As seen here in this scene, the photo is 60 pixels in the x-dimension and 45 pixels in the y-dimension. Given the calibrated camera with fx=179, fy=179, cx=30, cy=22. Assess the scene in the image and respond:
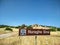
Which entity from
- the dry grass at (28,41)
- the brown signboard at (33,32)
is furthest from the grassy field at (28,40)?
the brown signboard at (33,32)

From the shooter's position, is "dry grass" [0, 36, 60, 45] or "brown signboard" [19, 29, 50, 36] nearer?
"brown signboard" [19, 29, 50, 36]

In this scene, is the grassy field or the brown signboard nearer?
the brown signboard

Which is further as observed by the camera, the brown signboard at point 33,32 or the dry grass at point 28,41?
the dry grass at point 28,41

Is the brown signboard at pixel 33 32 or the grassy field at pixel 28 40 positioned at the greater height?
the brown signboard at pixel 33 32

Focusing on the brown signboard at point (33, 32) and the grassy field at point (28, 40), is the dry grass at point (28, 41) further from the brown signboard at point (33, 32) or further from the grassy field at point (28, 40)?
the brown signboard at point (33, 32)

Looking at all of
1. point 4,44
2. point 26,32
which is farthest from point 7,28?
point 26,32

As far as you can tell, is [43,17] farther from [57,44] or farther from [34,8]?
[57,44]

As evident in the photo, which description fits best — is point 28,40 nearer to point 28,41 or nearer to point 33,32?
point 28,41

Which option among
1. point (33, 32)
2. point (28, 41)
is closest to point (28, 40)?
point (28, 41)

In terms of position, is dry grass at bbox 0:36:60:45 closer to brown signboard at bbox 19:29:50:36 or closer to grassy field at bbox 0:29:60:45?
grassy field at bbox 0:29:60:45

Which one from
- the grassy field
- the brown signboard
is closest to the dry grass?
the grassy field

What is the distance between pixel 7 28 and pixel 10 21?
0.37m

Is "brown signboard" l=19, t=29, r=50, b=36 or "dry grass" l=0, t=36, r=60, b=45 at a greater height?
"brown signboard" l=19, t=29, r=50, b=36

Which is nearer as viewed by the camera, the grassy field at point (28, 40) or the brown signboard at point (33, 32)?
the brown signboard at point (33, 32)
